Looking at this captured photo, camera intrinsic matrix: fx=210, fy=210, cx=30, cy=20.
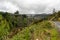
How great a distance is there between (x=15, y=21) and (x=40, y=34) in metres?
52.7

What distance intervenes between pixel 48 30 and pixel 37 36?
4.65 ft

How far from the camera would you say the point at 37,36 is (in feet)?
65.6

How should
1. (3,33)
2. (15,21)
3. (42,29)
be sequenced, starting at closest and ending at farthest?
(42,29), (3,33), (15,21)

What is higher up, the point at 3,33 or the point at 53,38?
the point at 53,38

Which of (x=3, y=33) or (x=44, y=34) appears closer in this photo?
(x=44, y=34)

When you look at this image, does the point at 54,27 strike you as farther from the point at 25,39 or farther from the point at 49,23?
the point at 25,39

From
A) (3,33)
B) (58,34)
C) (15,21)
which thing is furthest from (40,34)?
(15,21)

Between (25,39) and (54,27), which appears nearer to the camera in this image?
(25,39)

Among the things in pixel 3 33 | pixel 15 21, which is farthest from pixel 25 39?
pixel 15 21

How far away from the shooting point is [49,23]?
21781mm

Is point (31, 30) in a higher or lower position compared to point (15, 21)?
higher

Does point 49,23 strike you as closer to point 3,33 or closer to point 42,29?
point 42,29

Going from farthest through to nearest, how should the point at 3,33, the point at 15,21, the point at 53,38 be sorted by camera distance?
the point at 15,21, the point at 3,33, the point at 53,38

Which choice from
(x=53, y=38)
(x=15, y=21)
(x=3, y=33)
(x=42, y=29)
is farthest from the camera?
(x=15, y=21)
